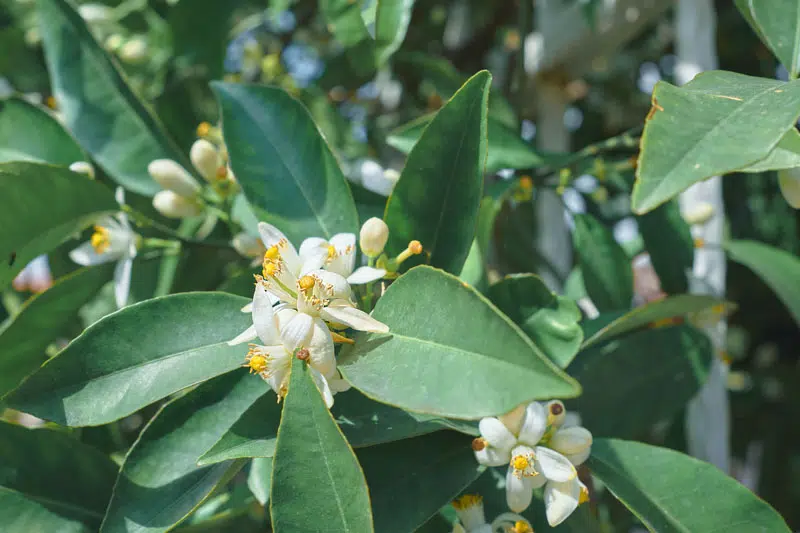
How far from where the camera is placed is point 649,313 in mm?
799

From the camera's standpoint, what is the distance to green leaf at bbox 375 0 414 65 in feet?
2.64

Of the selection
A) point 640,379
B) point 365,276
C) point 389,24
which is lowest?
point 640,379

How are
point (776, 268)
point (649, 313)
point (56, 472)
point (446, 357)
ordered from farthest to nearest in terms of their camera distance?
1. point (776, 268)
2. point (649, 313)
3. point (56, 472)
4. point (446, 357)

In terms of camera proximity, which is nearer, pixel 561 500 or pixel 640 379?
pixel 561 500

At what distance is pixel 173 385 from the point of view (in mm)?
561

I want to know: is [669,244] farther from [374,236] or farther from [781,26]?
[374,236]

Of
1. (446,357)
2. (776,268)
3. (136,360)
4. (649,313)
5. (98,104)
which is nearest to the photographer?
(446,357)

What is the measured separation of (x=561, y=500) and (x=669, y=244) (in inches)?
20.3

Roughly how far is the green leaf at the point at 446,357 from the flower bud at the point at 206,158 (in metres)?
0.36

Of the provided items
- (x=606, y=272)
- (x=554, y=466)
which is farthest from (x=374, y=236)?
(x=606, y=272)

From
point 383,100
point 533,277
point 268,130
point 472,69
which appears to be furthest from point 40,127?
point 472,69

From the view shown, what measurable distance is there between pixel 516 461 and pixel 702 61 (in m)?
0.84

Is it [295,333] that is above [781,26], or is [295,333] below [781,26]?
below

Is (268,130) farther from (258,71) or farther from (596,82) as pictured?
A: (596,82)
